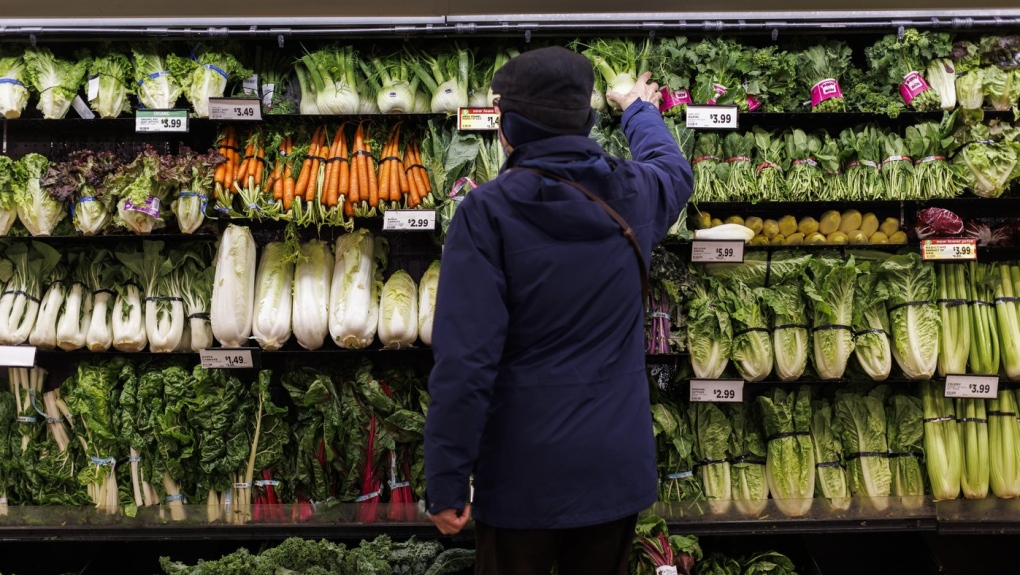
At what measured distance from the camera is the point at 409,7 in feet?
11.8

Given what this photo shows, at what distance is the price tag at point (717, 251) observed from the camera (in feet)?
11.6

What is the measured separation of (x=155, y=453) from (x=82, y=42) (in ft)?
6.67

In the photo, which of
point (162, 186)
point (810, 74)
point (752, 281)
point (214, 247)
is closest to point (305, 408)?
point (214, 247)

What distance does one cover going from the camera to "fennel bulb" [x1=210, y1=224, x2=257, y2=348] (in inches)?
139

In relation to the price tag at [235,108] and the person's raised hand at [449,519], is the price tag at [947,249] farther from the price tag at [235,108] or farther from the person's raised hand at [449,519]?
the price tag at [235,108]

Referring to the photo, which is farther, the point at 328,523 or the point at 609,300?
the point at 328,523

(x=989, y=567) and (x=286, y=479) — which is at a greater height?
(x=286, y=479)

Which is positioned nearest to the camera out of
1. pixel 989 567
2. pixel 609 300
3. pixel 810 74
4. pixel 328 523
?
pixel 609 300

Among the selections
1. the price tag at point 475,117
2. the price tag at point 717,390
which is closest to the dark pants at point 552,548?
the price tag at point 717,390

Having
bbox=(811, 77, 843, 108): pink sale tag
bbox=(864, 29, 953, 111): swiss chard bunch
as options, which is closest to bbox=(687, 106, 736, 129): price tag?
bbox=(811, 77, 843, 108): pink sale tag

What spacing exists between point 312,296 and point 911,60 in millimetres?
3015

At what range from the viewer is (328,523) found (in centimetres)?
346

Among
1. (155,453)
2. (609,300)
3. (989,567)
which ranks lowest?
(989,567)

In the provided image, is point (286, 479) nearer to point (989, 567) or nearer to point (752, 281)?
point (752, 281)
